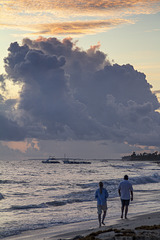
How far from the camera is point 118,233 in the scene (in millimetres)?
14383

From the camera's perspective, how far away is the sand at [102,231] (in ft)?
45.1

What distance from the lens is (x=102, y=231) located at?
51.3 ft

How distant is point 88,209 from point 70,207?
226 cm

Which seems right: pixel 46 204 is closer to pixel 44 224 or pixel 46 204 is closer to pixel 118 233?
pixel 44 224

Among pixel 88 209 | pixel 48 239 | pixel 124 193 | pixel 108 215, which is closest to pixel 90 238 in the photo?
pixel 48 239

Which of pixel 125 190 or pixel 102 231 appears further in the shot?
pixel 125 190

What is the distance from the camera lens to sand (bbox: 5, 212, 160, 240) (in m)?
13.7

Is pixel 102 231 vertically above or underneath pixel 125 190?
underneath

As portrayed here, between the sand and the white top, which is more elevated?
the white top

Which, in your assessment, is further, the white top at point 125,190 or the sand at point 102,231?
the white top at point 125,190

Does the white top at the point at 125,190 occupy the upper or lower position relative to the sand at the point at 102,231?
upper

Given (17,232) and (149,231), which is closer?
(149,231)

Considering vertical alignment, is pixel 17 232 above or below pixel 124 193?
below

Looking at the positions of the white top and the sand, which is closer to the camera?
the sand
